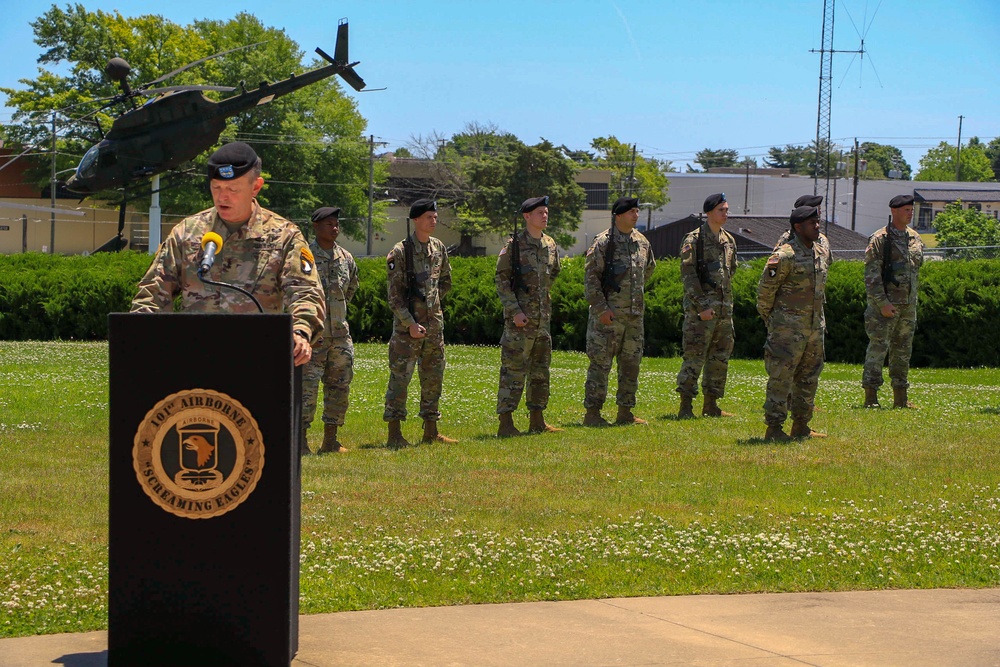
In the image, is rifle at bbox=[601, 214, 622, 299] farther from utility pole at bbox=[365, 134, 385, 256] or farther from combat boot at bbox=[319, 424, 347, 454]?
utility pole at bbox=[365, 134, 385, 256]

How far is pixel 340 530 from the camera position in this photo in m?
7.58

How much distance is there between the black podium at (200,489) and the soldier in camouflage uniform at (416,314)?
23.9 ft

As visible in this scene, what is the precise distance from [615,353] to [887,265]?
406 centimetres

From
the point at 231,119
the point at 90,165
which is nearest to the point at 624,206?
the point at 90,165

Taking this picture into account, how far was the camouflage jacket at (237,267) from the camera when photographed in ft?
17.5

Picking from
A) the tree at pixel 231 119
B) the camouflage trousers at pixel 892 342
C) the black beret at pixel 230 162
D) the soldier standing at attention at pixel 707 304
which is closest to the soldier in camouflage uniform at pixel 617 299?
the soldier standing at attention at pixel 707 304

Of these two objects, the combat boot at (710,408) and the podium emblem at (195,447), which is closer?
the podium emblem at (195,447)

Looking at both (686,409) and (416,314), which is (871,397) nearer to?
(686,409)

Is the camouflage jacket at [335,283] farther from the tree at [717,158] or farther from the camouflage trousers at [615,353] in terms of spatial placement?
the tree at [717,158]

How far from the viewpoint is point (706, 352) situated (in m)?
13.8

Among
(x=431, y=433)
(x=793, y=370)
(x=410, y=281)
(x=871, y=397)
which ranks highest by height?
(x=410, y=281)

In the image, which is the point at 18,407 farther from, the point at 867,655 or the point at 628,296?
the point at 867,655

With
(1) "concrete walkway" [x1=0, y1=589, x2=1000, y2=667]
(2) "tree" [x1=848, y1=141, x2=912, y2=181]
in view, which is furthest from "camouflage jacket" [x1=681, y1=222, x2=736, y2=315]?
(2) "tree" [x1=848, y1=141, x2=912, y2=181]

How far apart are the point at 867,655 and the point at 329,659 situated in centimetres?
228
